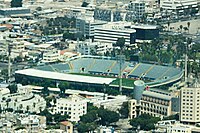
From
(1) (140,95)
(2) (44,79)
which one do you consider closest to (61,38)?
(2) (44,79)

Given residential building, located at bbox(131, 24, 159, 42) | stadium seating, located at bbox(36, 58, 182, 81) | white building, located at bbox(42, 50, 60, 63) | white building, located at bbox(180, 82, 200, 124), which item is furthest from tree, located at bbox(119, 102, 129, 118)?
residential building, located at bbox(131, 24, 159, 42)

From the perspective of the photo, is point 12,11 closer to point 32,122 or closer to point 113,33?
point 113,33

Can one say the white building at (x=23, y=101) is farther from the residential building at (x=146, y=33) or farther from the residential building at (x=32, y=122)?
the residential building at (x=146, y=33)

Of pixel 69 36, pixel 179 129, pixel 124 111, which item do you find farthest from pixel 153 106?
pixel 69 36

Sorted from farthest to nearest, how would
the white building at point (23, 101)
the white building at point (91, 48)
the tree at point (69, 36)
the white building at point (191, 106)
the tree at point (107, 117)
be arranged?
the tree at point (69, 36) → the white building at point (91, 48) → the white building at point (23, 101) → the tree at point (107, 117) → the white building at point (191, 106)

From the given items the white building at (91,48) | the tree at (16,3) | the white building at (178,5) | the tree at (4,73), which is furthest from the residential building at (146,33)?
the tree at (16,3)

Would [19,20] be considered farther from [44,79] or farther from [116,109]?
[116,109]

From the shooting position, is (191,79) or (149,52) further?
(149,52)
